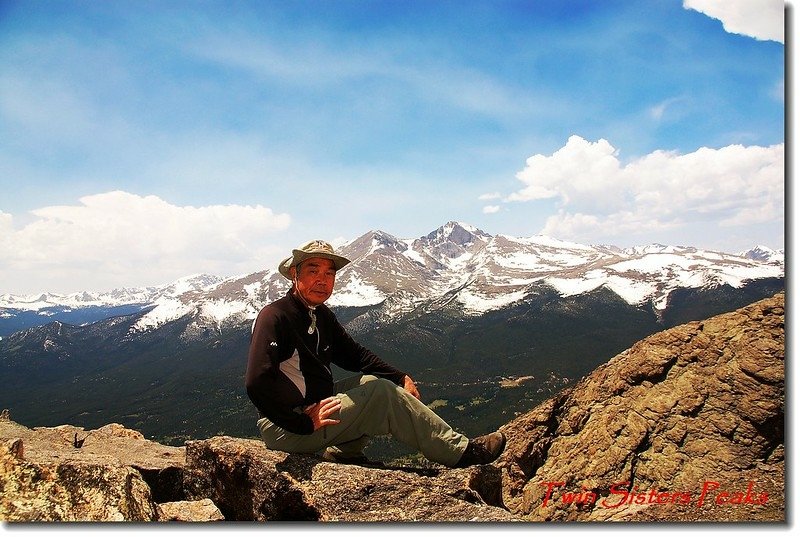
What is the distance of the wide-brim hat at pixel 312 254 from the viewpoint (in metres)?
7.76

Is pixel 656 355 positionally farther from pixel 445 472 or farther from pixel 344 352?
pixel 344 352

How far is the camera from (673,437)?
29.3 feet

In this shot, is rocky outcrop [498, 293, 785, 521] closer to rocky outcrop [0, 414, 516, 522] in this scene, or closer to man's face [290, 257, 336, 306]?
rocky outcrop [0, 414, 516, 522]

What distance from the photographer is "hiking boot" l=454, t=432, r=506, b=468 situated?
800 cm

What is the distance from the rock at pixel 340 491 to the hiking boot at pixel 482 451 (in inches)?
5.7

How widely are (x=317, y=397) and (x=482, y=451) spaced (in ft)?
10.6

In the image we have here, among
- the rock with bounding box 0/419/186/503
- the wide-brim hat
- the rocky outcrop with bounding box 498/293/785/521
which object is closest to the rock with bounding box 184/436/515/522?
the rocky outcrop with bounding box 498/293/785/521

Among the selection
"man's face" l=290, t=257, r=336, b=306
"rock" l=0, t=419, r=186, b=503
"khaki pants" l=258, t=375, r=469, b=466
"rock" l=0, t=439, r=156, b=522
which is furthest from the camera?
"rock" l=0, t=419, r=186, b=503

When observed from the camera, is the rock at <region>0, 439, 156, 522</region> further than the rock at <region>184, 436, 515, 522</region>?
No

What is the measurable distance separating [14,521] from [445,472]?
6.30 meters

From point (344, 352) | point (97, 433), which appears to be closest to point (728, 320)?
point (344, 352)

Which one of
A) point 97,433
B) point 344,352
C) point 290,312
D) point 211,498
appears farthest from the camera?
point 97,433

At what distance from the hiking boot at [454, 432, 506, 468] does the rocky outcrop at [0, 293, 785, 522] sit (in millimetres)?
193

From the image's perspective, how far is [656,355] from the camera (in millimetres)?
10508
